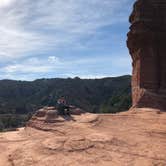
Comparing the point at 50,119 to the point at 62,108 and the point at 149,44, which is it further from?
the point at 149,44

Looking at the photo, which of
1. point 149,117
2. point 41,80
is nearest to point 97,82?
point 41,80

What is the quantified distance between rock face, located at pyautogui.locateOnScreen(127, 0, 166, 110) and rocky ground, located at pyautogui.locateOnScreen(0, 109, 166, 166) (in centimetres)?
1438

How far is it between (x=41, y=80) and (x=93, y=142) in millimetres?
168684

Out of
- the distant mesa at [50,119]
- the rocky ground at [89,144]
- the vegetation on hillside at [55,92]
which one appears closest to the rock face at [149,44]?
the distant mesa at [50,119]

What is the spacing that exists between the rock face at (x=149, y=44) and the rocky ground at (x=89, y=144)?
14.4 meters

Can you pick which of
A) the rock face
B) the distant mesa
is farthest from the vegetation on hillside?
the distant mesa

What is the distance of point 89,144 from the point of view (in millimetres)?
11547

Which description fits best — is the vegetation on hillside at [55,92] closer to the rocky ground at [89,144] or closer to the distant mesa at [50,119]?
the distant mesa at [50,119]

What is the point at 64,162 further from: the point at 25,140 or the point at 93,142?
the point at 25,140

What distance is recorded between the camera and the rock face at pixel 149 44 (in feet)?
99.0

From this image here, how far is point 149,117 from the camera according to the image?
1684 cm

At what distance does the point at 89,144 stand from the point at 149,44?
2105 cm

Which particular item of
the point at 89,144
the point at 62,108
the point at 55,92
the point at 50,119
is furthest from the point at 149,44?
the point at 55,92

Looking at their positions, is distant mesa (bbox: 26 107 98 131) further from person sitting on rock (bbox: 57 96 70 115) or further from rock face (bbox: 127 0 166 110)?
rock face (bbox: 127 0 166 110)
